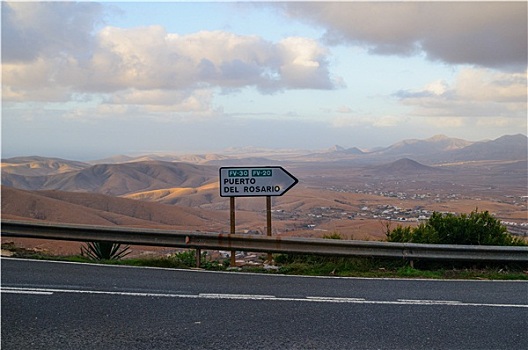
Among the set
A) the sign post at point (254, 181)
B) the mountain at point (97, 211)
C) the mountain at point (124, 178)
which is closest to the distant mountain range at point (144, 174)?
the mountain at point (124, 178)

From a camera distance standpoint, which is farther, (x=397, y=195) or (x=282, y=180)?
(x=397, y=195)

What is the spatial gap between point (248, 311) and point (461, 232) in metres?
6.16

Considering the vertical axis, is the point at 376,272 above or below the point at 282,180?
below

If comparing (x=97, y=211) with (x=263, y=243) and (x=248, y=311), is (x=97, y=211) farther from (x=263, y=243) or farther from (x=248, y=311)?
(x=248, y=311)

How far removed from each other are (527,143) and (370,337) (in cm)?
15008

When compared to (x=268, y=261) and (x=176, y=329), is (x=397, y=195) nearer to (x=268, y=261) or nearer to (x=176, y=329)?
(x=268, y=261)

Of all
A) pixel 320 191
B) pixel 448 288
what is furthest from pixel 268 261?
pixel 320 191

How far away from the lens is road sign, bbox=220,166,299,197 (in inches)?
420

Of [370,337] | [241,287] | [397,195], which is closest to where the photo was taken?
[370,337]

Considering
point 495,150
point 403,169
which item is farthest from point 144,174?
point 495,150

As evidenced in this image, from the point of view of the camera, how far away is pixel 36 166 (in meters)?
112

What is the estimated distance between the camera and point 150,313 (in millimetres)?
6207

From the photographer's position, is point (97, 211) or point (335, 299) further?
point (97, 211)

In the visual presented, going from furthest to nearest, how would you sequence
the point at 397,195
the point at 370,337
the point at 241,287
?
the point at 397,195 < the point at 241,287 < the point at 370,337
